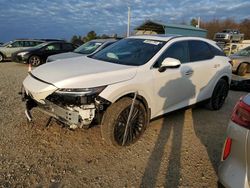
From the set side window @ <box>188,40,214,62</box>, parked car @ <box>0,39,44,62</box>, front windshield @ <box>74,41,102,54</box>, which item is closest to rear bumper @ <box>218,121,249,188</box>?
side window @ <box>188,40,214,62</box>

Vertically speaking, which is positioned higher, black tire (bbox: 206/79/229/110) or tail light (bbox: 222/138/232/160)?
tail light (bbox: 222/138/232/160)

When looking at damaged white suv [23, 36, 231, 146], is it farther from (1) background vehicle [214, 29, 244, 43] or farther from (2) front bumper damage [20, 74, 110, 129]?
(1) background vehicle [214, 29, 244, 43]

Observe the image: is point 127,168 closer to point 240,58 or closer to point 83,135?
point 83,135

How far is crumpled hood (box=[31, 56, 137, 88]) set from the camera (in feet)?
11.4

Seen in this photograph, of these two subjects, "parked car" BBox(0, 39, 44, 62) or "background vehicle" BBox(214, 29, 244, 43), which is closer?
"parked car" BBox(0, 39, 44, 62)

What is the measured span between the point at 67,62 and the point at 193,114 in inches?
118

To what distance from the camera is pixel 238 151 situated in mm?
2295

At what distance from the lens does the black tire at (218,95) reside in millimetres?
5839

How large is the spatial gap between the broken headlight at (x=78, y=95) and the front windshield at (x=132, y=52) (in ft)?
3.19

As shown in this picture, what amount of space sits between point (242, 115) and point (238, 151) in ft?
1.05

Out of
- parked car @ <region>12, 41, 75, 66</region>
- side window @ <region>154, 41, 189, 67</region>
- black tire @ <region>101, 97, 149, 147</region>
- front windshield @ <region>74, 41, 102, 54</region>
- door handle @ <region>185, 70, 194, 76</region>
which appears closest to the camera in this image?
black tire @ <region>101, 97, 149, 147</region>

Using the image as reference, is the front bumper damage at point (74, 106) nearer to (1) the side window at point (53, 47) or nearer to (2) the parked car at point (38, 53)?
(2) the parked car at point (38, 53)

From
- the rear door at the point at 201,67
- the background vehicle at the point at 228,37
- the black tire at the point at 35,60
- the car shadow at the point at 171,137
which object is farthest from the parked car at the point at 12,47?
the background vehicle at the point at 228,37

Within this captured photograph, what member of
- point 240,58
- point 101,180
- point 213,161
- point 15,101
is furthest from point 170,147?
point 240,58
